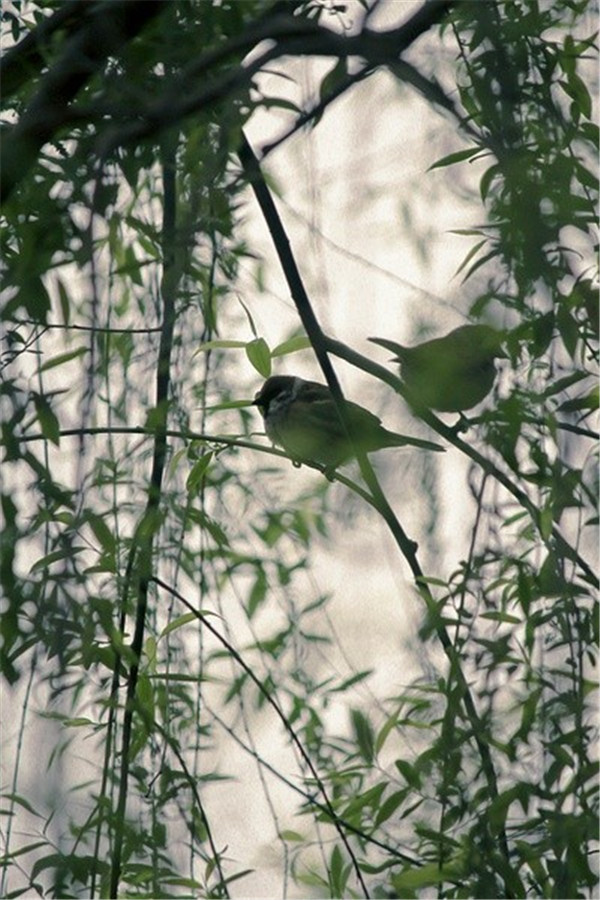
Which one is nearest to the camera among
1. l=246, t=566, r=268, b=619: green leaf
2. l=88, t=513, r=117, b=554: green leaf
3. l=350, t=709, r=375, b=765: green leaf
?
l=88, t=513, r=117, b=554: green leaf

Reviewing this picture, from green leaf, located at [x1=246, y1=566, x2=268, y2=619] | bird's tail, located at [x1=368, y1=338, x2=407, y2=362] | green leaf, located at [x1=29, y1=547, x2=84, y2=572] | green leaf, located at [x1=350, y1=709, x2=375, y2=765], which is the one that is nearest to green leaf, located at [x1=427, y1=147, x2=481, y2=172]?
bird's tail, located at [x1=368, y1=338, x2=407, y2=362]

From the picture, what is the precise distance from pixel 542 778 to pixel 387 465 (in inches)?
12.4

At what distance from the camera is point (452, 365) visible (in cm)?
101

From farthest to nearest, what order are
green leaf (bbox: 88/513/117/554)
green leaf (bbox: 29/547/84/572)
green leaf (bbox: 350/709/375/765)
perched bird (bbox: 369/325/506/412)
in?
1. green leaf (bbox: 350/709/375/765)
2. green leaf (bbox: 88/513/117/554)
3. green leaf (bbox: 29/547/84/572)
4. perched bird (bbox: 369/325/506/412)

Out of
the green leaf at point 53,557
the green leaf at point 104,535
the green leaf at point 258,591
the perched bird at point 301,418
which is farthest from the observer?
the perched bird at point 301,418

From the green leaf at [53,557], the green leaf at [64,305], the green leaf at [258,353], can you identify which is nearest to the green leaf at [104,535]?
the green leaf at [53,557]

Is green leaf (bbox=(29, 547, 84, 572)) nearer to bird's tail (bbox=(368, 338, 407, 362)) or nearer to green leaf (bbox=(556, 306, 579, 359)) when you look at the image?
bird's tail (bbox=(368, 338, 407, 362))

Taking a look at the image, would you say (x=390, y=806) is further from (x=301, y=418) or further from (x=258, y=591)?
(x=301, y=418)

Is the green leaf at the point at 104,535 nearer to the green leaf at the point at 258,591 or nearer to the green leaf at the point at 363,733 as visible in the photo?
the green leaf at the point at 363,733

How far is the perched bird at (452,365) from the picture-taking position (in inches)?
39.5

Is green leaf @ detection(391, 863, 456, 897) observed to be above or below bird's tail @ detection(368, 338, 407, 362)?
below

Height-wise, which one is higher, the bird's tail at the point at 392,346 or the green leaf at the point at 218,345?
the green leaf at the point at 218,345

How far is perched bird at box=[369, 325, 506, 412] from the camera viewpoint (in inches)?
39.5

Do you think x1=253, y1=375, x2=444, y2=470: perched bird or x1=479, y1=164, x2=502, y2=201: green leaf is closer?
x1=479, y1=164, x2=502, y2=201: green leaf
